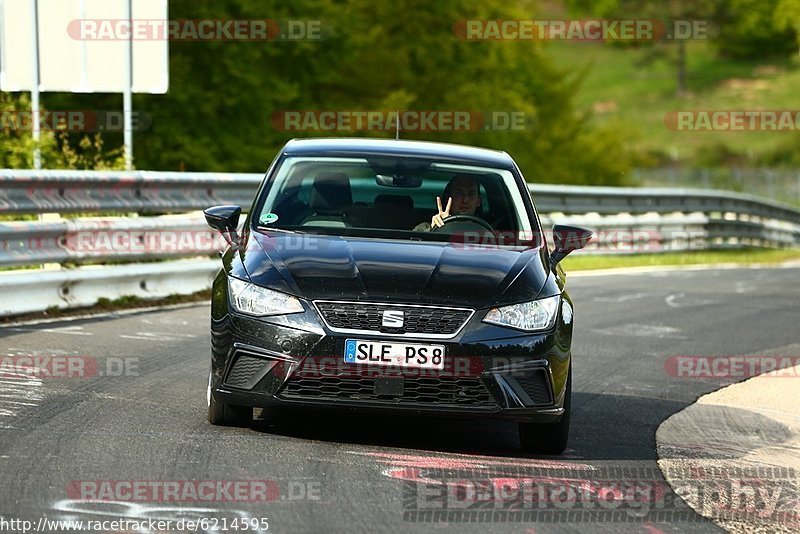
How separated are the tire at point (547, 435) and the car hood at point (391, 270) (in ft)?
2.13

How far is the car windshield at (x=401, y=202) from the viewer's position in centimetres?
824

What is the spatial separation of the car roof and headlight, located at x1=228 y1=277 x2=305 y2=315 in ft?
5.15

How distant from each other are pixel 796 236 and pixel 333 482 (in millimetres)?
32172

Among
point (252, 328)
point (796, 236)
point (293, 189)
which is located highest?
point (293, 189)

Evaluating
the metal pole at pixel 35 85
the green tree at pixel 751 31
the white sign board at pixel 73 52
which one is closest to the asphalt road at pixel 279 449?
the metal pole at pixel 35 85

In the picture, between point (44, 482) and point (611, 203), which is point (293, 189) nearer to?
point (44, 482)

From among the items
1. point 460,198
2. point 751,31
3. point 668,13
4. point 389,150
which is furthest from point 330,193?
point 751,31

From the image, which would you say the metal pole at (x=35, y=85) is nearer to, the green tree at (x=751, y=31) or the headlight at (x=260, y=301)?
the headlight at (x=260, y=301)

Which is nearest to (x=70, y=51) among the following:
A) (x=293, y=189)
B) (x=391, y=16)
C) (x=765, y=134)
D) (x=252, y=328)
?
(x=293, y=189)

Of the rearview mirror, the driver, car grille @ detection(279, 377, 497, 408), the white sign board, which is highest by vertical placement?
the white sign board

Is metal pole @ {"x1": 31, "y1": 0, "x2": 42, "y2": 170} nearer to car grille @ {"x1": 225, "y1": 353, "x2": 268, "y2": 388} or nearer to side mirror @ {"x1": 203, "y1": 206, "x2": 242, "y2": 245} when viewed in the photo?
side mirror @ {"x1": 203, "y1": 206, "x2": 242, "y2": 245}

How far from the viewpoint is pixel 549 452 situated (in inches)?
299

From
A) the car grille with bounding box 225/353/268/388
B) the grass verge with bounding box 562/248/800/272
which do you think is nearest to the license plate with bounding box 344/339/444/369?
the car grille with bounding box 225/353/268/388

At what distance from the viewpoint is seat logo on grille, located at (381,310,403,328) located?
7.05 metres
